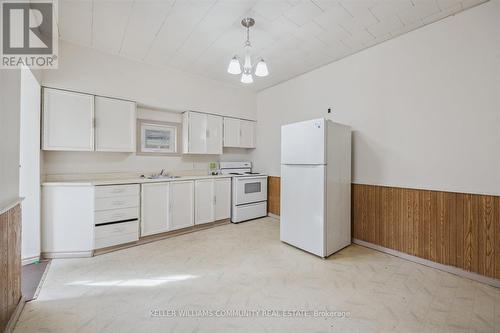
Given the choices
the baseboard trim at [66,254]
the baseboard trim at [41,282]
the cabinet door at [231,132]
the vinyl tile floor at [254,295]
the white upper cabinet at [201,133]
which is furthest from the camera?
the cabinet door at [231,132]

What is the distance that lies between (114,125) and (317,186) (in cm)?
287

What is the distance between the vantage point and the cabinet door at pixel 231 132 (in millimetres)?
4273

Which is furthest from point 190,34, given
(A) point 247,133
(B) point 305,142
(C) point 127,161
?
(A) point 247,133

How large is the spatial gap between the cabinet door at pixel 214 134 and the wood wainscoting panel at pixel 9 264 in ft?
8.76

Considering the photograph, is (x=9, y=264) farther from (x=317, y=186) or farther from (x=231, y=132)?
(x=231, y=132)

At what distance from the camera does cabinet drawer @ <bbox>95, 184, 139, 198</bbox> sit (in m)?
2.68

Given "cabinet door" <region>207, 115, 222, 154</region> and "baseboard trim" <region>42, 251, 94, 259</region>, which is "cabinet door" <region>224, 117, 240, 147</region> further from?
"baseboard trim" <region>42, 251, 94, 259</region>

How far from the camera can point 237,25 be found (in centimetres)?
244

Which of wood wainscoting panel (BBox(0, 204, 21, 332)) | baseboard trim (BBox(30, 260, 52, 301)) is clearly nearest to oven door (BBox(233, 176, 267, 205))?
baseboard trim (BBox(30, 260, 52, 301))

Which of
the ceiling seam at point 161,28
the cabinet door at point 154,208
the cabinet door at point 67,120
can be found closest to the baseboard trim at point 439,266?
the cabinet door at point 154,208

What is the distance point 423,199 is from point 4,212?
12.1ft

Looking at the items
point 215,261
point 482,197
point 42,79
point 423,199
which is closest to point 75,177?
point 42,79

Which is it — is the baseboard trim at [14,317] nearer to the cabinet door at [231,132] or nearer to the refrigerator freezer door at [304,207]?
the refrigerator freezer door at [304,207]

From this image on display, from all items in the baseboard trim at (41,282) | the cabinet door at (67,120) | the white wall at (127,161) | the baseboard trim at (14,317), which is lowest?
the baseboard trim at (41,282)
